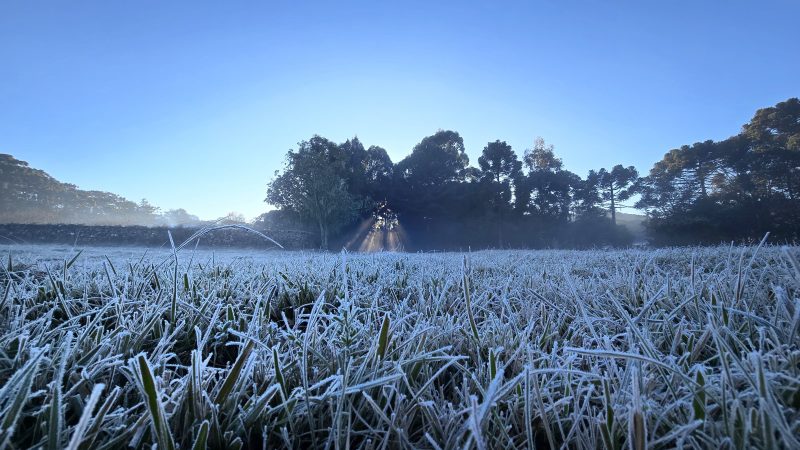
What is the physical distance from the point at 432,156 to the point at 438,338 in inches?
1280

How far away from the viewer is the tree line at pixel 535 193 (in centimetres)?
2264

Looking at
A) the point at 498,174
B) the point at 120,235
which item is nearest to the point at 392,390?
the point at 120,235

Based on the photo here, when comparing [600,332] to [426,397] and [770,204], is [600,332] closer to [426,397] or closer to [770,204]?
[426,397]

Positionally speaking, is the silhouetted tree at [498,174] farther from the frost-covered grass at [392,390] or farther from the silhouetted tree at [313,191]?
the frost-covered grass at [392,390]

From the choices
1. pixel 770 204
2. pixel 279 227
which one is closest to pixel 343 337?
pixel 279 227

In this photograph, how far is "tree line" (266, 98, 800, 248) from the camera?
891 inches

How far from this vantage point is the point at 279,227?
94.6 ft

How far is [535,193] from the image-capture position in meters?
30.6

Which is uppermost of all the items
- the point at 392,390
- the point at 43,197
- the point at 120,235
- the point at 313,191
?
the point at 43,197

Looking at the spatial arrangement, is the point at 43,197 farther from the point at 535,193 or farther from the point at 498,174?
the point at 535,193

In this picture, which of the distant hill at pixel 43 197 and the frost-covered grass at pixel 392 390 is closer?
the frost-covered grass at pixel 392 390

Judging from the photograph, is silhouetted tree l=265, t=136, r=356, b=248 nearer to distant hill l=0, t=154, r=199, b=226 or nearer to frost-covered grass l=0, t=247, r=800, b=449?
distant hill l=0, t=154, r=199, b=226

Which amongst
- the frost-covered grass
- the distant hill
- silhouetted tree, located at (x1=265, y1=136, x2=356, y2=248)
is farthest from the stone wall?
the frost-covered grass

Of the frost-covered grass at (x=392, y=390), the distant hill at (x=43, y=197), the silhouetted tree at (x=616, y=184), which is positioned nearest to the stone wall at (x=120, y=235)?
the distant hill at (x=43, y=197)
